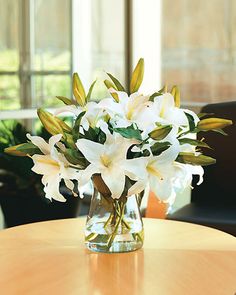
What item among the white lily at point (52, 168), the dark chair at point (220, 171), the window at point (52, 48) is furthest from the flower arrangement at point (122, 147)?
the window at point (52, 48)

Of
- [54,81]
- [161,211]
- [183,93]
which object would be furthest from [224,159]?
[54,81]

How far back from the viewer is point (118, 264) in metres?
1.64

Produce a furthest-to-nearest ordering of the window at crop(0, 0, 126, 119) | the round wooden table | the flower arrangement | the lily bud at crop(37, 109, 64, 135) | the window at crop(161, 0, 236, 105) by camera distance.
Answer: the window at crop(161, 0, 236, 105)
the window at crop(0, 0, 126, 119)
the lily bud at crop(37, 109, 64, 135)
the flower arrangement
the round wooden table

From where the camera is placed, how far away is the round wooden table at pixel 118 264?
1.48 m

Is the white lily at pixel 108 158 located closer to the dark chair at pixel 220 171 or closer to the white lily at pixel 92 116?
the white lily at pixel 92 116

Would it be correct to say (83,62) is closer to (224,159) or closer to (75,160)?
(224,159)

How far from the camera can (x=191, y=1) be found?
4023 mm

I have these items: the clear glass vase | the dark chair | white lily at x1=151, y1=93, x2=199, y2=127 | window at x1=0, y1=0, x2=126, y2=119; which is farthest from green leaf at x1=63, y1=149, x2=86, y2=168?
window at x1=0, y1=0, x2=126, y2=119

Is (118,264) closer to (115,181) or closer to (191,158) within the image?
(115,181)

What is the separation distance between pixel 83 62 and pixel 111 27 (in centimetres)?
37

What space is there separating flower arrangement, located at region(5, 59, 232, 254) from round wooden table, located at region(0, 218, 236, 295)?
0.19 meters

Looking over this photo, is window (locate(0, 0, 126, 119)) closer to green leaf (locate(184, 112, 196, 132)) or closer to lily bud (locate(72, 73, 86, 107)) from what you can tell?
lily bud (locate(72, 73, 86, 107))

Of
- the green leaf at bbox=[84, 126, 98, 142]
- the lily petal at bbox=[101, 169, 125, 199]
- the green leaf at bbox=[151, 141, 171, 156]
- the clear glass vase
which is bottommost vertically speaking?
the clear glass vase

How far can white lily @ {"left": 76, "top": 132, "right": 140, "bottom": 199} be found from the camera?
5.19 ft
